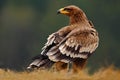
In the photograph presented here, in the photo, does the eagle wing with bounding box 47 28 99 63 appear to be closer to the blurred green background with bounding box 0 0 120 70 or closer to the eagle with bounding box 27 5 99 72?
the eagle with bounding box 27 5 99 72

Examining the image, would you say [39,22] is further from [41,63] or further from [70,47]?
[41,63]

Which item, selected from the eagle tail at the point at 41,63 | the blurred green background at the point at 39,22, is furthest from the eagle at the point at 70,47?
the blurred green background at the point at 39,22

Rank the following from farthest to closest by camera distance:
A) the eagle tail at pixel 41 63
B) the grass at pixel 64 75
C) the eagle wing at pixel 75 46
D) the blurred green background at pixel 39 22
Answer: the blurred green background at pixel 39 22 → the eagle wing at pixel 75 46 → the eagle tail at pixel 41 63 → the grass at pixel 64 75

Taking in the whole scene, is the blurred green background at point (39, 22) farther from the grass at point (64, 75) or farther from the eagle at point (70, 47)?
the grass at point (64, 75)

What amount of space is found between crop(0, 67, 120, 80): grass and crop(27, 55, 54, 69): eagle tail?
304 millimetres

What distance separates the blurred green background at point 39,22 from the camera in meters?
58.0

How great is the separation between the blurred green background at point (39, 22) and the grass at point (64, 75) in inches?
1454

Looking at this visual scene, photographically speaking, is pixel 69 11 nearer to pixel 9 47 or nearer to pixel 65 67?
pixel 65 67

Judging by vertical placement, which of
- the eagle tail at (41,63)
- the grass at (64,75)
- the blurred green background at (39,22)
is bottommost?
the blurred green background at (39,22)

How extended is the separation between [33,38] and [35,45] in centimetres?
419

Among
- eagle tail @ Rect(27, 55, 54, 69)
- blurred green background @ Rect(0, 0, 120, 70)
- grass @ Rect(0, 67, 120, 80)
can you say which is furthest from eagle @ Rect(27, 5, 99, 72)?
blurred green background @ Rect(0, 0, 120, 70)

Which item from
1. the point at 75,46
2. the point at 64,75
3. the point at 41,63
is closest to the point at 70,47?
the point at 75,46

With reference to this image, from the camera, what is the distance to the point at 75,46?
50.9 feet

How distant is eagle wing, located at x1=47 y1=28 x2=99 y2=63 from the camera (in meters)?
15.1
